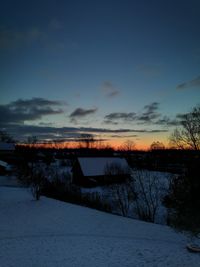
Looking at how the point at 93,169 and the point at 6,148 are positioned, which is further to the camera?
the point at 6,148

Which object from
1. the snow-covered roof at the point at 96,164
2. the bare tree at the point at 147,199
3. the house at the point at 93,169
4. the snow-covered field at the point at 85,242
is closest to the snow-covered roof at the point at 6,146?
the house at the point at 93,169

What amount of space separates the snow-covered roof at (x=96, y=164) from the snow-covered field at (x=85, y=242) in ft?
75.1

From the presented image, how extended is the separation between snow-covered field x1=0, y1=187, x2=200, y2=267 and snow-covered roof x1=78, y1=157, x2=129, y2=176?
22.9 m

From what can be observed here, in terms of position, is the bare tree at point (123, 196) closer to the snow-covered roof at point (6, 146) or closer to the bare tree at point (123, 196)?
the bare tree at point (123, 196)

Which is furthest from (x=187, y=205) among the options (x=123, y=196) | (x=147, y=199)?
(x=123, y=196)

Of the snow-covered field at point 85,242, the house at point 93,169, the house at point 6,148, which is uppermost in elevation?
the house at point 6,148

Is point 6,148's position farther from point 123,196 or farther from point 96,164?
point 123,196

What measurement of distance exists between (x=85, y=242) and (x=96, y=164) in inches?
1301

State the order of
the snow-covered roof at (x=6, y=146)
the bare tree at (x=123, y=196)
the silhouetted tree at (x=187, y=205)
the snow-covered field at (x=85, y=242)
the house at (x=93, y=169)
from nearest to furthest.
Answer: the snow-covered field at (x=85, y=242), the silhouetted tree at (x=187, y=205), the bare tree at (x=123, y=196), the house at (x=93, y=169), the snow-covered roof at (x=6, y=146)

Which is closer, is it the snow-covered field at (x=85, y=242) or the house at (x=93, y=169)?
the snow-covered field at (x=85, y=242)

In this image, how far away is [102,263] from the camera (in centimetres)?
1217

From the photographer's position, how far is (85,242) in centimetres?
1527

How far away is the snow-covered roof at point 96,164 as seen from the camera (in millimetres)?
46375

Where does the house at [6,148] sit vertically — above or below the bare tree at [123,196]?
above
